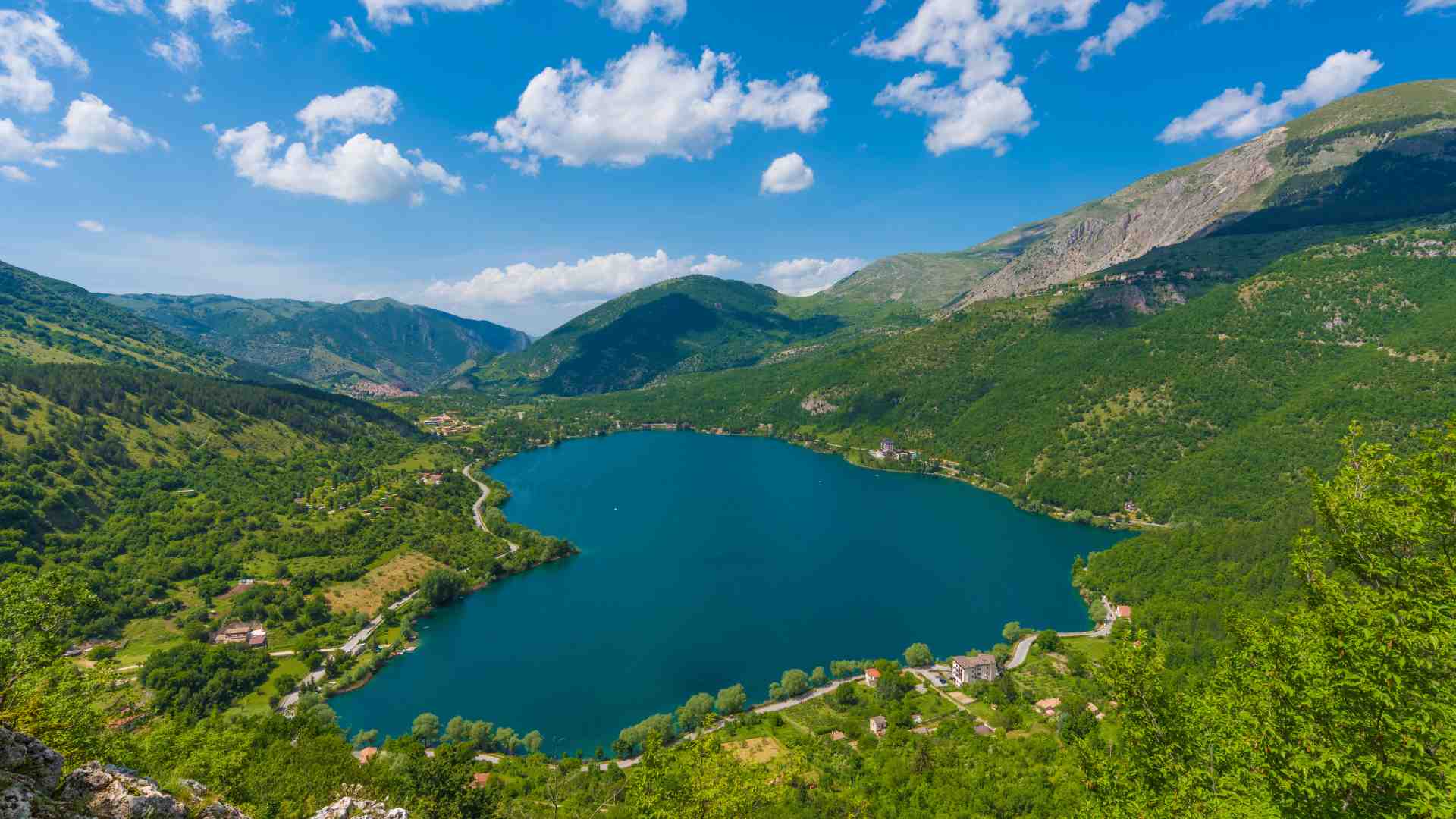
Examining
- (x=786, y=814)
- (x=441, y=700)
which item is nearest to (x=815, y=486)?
(x=441, y=700)

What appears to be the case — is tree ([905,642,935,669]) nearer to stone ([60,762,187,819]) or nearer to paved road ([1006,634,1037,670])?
paved road ([1006,634,1037,670])

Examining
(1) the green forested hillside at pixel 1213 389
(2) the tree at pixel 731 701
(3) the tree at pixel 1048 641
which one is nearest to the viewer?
(2) the tree at pixel 731 701

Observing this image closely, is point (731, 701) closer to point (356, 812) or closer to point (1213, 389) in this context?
point (356, 812)

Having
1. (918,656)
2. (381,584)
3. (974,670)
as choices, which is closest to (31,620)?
(974,670)

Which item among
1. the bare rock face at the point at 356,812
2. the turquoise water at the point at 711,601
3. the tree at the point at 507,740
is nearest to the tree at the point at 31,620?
the bare rock face at the point at 356,812

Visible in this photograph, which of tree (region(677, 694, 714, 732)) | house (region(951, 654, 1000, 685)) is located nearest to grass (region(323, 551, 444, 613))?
tree (region(677, 694, 714, 732))

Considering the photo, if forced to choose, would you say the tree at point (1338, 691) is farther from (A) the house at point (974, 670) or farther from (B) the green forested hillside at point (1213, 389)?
(B) the green forested hillside at point (1213, 389)

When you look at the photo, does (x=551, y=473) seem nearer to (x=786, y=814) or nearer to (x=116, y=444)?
(x=116, y=444)
